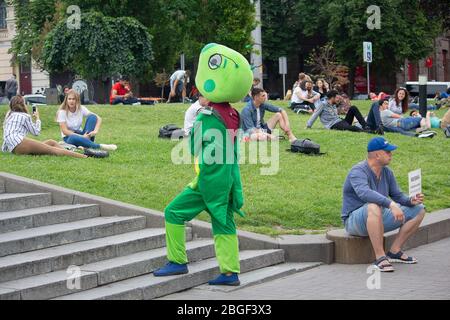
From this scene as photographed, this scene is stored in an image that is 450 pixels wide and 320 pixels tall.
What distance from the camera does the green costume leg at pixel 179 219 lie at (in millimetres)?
9469

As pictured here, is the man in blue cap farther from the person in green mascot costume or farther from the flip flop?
the person in green mascot costume

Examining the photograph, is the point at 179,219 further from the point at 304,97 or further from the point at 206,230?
the point at 304,97

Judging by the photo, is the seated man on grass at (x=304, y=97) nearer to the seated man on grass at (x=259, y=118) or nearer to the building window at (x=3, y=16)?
the seated man on grass at (x=259, y=118)

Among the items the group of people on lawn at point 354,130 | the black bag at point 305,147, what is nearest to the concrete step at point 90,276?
the group of people on lawn at point 354,130

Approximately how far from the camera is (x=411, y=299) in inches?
349

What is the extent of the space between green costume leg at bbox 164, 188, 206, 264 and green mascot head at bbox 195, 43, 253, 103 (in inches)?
38.8

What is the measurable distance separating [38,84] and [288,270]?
48665 millimetres

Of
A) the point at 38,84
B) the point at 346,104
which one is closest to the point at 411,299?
the point at 346,104

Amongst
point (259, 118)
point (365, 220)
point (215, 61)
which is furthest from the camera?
point (259, 118)

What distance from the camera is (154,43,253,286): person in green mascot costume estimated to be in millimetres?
9391

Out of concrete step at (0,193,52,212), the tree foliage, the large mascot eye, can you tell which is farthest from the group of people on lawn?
the tree foliage

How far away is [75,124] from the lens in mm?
16672

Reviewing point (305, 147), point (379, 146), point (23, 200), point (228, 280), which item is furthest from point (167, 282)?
point (305, 147)

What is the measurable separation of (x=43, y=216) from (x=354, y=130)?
450 inches
